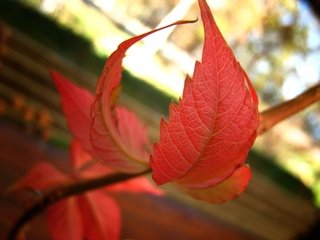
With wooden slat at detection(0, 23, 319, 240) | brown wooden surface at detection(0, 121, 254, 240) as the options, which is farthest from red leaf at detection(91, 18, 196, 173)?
wooden slat at detection(0, 23, 319, 240)

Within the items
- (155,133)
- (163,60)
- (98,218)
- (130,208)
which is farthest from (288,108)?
(163,60)

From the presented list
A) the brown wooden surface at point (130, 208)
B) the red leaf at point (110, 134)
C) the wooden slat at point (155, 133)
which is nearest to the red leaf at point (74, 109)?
the red leaf at point (110, 134)

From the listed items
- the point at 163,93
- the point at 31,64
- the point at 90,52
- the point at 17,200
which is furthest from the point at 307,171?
the point at 17,200

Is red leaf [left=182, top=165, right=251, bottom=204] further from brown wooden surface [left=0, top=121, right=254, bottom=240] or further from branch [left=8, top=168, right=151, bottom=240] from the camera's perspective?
brown wooden surface [left=0, top=121, right=254, bottom=240]

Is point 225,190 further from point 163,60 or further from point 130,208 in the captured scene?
point 163,60

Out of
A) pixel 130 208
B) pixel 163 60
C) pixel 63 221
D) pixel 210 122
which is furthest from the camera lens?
pixel 163 60

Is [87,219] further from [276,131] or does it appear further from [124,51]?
[276,131]

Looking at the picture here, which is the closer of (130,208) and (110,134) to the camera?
(110,134)
